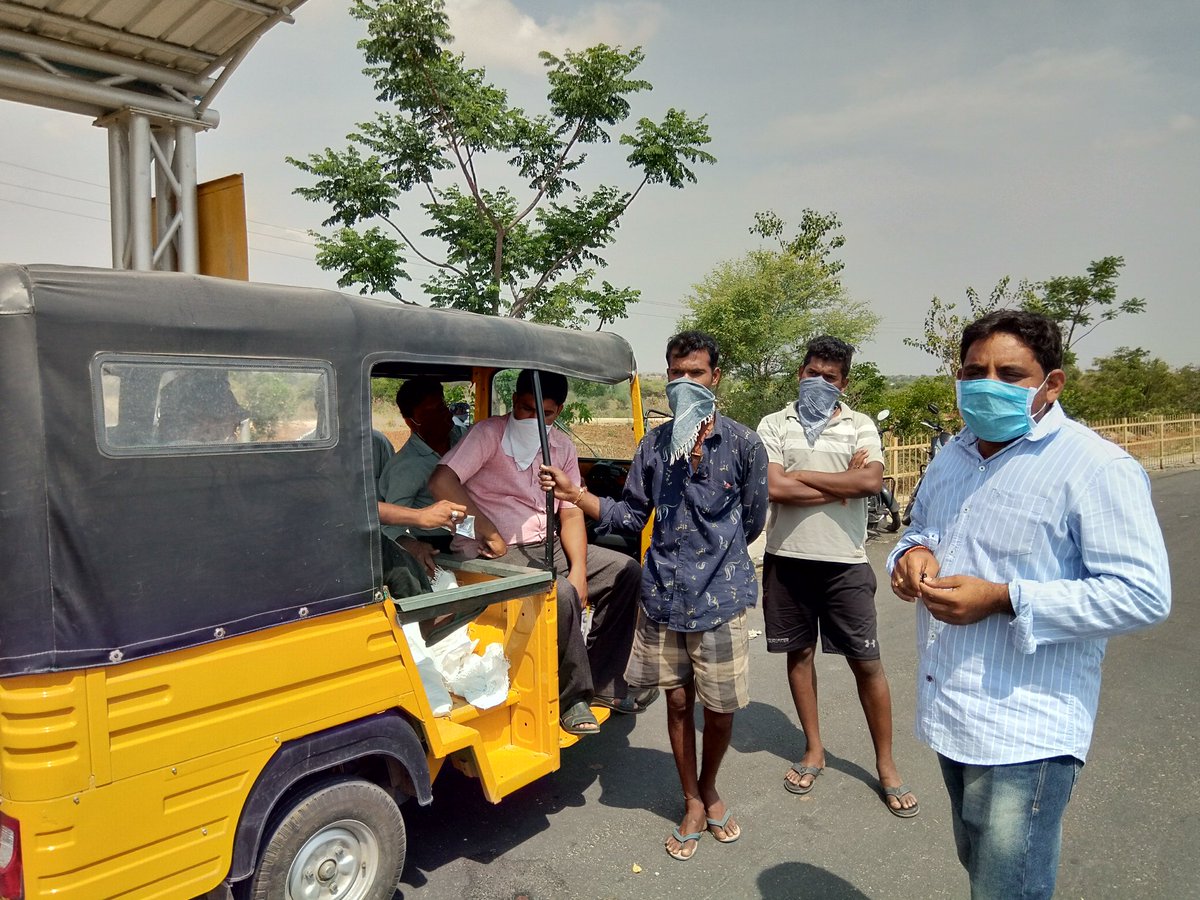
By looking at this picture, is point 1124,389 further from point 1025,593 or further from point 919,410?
point 1025,593

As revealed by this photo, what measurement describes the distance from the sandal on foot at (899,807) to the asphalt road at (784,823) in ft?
0.15

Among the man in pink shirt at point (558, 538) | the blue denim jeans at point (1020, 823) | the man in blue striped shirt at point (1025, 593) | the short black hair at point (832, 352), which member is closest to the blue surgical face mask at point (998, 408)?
the man in blue striped shirt at point (1025, 593)

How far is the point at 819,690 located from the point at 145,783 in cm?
394

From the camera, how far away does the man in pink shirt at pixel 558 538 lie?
362 cm

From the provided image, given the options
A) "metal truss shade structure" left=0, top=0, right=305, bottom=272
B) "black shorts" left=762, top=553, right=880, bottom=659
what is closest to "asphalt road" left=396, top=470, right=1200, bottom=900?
"black shorts" left=762, top=553, right=880, bottom=659

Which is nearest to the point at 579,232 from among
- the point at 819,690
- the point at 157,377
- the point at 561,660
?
the point at 819,690

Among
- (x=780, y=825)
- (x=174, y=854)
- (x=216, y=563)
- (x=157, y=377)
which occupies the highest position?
(x=157, y=377)

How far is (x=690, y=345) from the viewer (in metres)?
3.24

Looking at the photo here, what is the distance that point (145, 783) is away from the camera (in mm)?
2090

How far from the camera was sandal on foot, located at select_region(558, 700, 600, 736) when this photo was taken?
3.54 metres

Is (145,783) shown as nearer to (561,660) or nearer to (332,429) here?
(332,429)

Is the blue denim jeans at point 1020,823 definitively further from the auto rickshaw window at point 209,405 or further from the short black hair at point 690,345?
the auto rickshaw window at point 209,405

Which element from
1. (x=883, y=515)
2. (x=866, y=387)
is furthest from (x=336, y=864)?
(x=866, y=387)

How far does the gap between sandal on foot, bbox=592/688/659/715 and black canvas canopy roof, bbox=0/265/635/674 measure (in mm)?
1727
